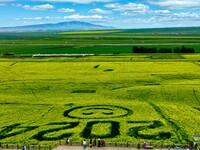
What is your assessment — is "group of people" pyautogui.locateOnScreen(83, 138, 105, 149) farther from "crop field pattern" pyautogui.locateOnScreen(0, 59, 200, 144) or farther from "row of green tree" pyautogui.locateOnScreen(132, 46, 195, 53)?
"row of green tree" pyautogui.locateOnScreen(132, 46, 195, 53)

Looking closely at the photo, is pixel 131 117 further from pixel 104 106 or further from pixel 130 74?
pixel 130 74

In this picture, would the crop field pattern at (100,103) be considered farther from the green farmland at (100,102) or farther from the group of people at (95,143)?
the group of people at (95,143)

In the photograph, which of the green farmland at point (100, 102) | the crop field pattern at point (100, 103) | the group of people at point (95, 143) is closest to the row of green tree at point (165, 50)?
the green farmland at point (100, 102)

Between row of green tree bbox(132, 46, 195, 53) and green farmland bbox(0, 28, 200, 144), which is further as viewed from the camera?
row of green tree bbox(132, 46, 195, 53)

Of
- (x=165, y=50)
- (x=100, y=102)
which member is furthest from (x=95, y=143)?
(x=165, y=50)

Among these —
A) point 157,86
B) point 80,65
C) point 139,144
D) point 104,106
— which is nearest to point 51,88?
point 104,106

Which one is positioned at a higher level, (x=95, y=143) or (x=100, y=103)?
(x=100, y=103)

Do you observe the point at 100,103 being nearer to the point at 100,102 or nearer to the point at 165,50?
the point at 100,102

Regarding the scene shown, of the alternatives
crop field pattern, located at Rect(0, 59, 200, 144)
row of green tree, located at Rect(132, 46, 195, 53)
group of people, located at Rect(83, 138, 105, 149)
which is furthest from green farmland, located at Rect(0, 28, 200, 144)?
row of green tree, located at Rect(132, 46, 195, 53)
